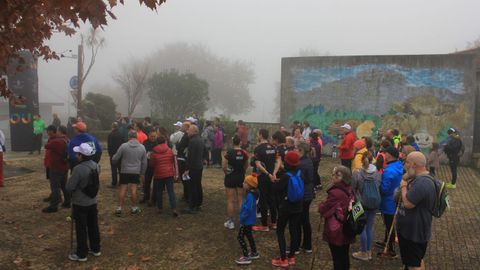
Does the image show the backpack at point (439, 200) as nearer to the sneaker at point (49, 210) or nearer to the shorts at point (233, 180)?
the shorts at point (233, 180)

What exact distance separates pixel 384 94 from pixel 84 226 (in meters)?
15.3

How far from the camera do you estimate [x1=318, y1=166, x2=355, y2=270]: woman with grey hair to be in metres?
4.89

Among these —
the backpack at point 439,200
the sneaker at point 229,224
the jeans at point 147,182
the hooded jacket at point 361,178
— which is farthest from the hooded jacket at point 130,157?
the backpack at point 439,200

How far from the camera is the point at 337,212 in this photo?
488cm

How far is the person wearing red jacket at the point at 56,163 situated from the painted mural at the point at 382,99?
13310 millimetres

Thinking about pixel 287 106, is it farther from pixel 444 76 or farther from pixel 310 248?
pixel 310 248

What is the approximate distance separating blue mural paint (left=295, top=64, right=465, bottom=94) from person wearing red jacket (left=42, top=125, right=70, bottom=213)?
1348 centimetres

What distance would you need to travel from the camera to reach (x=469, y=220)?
357 inches

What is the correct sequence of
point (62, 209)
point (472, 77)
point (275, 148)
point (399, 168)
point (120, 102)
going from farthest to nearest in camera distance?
point (120, 102) → point (472, 77) → point (62, 209) → point (275, 148) → point (399, 168)

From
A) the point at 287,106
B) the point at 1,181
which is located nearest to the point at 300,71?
the point at 287,106

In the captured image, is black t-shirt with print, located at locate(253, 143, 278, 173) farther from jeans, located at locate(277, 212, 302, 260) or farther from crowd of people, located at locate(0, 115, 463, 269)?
jeans, located at locate(277, 212, 302, 260)

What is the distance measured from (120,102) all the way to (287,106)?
6097 centimetres

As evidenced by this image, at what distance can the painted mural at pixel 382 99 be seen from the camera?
17203 millimetres

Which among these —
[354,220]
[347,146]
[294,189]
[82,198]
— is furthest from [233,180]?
[347,146]
